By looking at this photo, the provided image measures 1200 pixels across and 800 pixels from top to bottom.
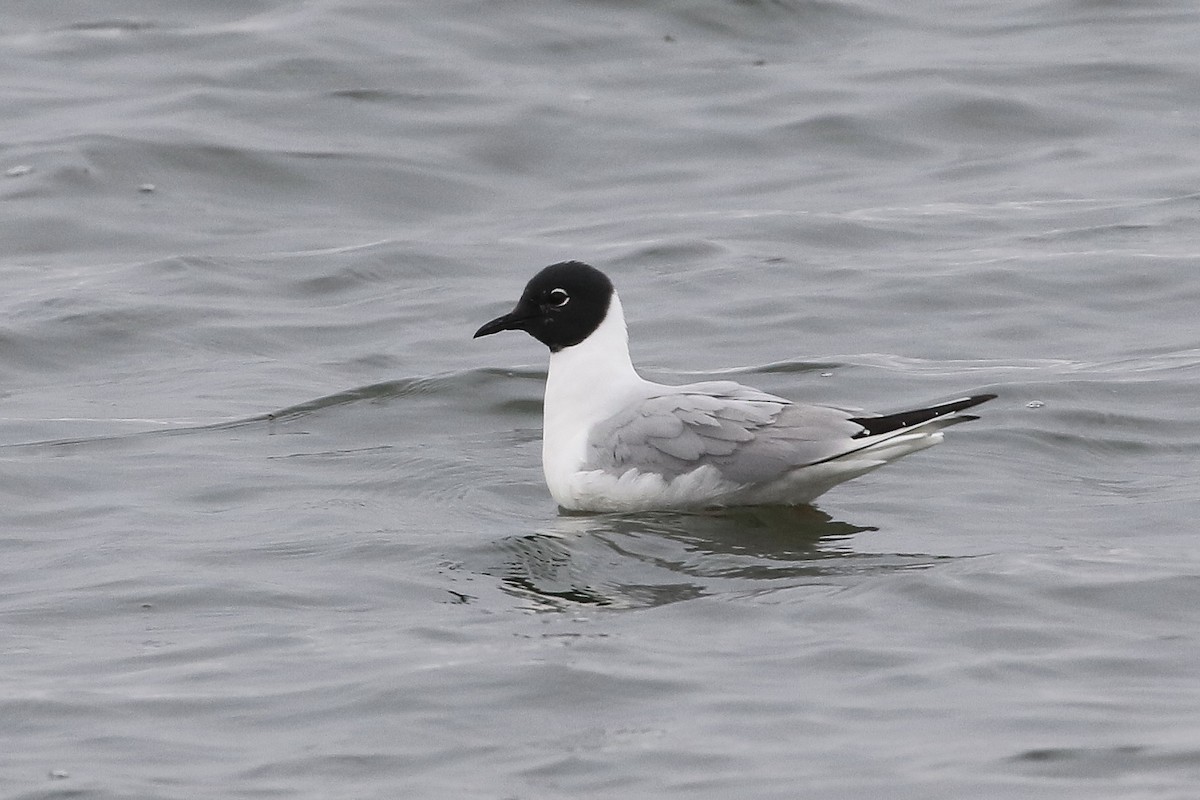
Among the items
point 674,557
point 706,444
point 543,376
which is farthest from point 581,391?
point 543,376

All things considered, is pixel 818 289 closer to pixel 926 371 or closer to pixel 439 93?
pixel 926 371

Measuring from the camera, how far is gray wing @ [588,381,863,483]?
7609 millimetres

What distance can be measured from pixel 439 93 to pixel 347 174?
2.00 m

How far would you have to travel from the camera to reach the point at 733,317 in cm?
1120

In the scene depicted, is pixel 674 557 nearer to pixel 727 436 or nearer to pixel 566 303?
pixel 727 436

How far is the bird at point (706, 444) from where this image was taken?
7.57m

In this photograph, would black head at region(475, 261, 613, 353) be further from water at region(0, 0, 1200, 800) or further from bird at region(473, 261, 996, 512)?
water at region(0, 0, 1200, 800)

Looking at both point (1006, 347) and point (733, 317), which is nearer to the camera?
point (1006, 347)

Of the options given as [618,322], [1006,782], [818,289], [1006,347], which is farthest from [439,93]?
[1006,782]

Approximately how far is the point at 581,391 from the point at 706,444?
2.58ft

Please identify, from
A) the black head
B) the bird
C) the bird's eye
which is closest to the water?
the bird

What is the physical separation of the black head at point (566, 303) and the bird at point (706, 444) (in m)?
0.25

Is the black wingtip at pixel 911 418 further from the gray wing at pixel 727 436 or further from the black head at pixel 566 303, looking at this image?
the black head at pixel 566 303

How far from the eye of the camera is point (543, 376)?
33.4 feet
